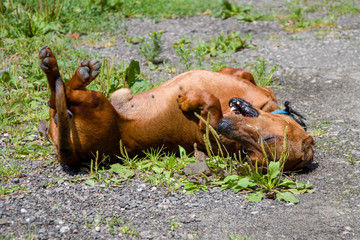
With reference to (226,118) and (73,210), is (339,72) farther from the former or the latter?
(73,210)

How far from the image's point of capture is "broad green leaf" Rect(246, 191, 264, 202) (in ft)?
10.9

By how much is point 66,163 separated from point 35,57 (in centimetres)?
229

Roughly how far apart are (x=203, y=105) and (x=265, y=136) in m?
0.53

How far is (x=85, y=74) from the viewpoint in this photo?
3674 millimetres

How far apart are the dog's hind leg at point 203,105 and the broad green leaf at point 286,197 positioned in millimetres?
717

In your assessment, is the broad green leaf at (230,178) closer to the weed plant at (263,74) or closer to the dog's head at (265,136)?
the dog's head at (265,136)

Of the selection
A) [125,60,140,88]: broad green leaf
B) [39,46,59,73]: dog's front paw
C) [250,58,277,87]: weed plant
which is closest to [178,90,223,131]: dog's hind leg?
[39,46,59,73]: dog's front paw

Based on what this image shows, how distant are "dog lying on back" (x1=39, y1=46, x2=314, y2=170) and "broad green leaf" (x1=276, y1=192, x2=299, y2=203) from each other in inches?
13.6

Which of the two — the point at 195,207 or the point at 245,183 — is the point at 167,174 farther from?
the point at 245,183

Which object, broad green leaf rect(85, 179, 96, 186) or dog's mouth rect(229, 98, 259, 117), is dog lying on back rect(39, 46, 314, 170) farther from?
broad green leaf rect(85, 179, 96, 186)

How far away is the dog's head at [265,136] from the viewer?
140 inches

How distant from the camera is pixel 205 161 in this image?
3.85 meters

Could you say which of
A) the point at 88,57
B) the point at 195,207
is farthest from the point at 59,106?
the point at 88,57

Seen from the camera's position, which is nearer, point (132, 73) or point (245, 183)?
point (245, 183)
